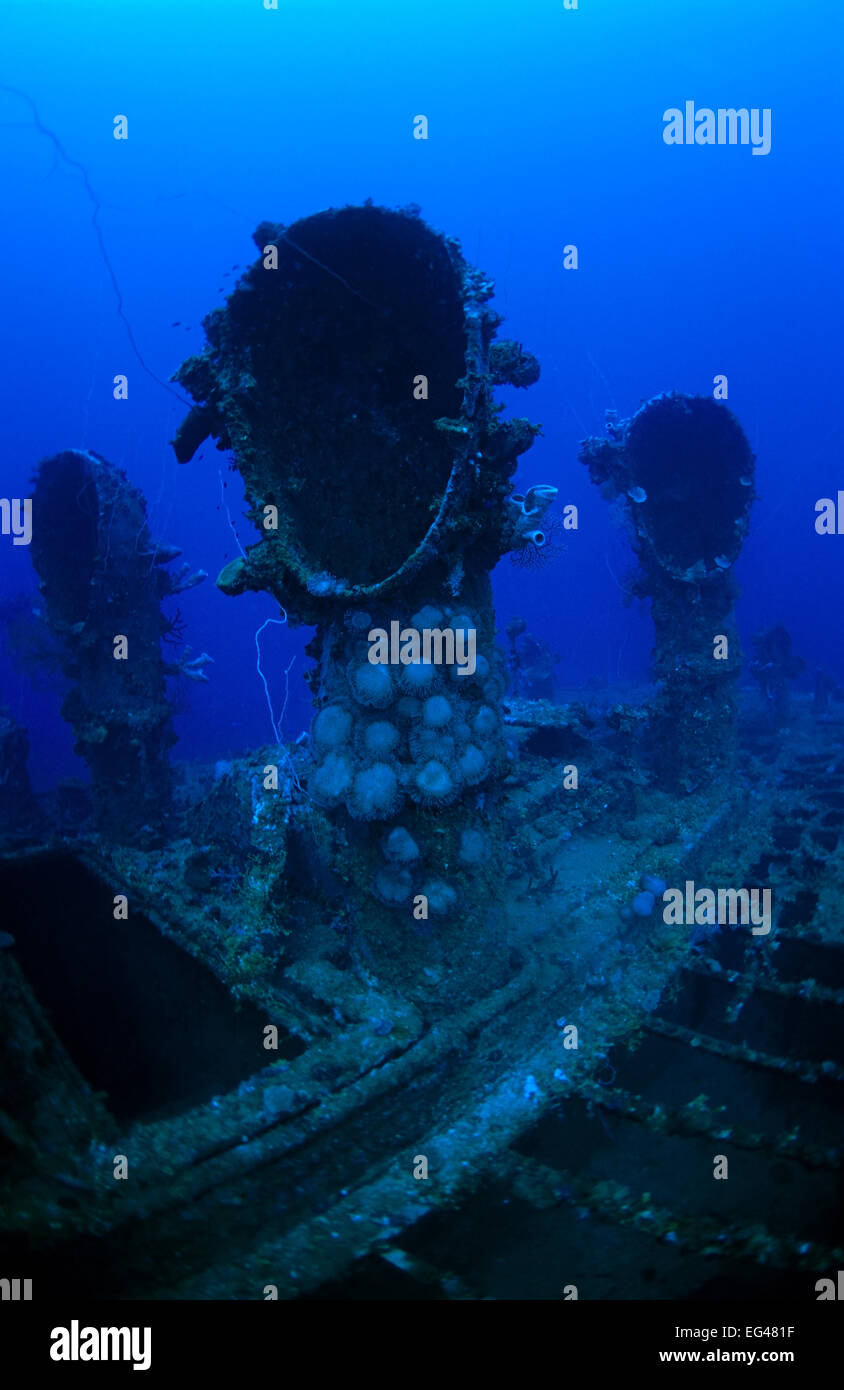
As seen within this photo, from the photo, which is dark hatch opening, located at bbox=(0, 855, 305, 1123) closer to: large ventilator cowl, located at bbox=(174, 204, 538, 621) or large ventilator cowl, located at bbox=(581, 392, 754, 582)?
large ventilator cowl, located at bbox=(174, 204, 538, 621)

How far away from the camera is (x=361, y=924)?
17.1ft

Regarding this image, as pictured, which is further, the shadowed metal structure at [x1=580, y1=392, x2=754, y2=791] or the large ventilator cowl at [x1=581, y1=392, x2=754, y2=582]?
the large ventilator cowl at [x1=581, y1=392, x2=754, y2=582]

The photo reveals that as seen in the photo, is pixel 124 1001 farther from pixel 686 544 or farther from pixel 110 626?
pixel 686 544

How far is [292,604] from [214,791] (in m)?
3.60

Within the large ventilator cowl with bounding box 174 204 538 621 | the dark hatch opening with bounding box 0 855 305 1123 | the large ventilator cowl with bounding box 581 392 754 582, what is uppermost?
the large ventilator cowl with bounding box 581 392 754 582

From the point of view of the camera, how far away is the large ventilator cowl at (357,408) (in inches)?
185

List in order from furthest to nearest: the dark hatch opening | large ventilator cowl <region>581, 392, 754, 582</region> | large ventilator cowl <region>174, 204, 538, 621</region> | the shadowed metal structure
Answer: large ventilator cowl <region>581, 392, 754, 582</region>, the shadowed metal structure, large ventilator cowl <region>174, 204, 538, 621</region>, the dark hatch opening

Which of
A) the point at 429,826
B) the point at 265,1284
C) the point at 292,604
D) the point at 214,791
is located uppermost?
the point at 292,604

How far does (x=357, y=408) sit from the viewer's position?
5324 millimetres

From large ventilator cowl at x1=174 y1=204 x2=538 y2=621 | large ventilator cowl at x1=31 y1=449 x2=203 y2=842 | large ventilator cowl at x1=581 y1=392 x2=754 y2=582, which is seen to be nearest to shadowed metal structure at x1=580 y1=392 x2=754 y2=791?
large ventilator cowl at x1=581 y1=392 x2=754 y2=582

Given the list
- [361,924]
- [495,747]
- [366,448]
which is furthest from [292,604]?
[361,924]

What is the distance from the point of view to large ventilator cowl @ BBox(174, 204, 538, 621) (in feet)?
15.4

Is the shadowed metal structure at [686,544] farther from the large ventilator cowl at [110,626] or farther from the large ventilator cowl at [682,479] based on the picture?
the large ventilator cowl at [110,626]
